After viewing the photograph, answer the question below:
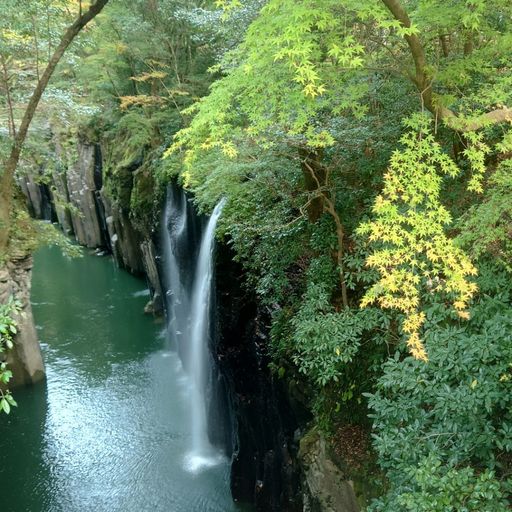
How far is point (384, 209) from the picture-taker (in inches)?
188

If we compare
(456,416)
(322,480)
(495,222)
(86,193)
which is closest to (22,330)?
(322,480)

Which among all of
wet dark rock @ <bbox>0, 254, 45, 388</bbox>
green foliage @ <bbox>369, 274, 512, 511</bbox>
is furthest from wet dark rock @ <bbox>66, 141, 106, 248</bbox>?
green foliage @ <bbox>369, 274, 512, 511</bbox>

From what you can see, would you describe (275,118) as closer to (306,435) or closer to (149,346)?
(306,435)

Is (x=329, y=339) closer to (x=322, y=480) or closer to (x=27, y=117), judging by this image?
(x=322, y=480)

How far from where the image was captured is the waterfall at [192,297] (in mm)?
12328

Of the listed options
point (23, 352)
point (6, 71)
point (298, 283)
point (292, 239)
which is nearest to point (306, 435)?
point (298, 283)

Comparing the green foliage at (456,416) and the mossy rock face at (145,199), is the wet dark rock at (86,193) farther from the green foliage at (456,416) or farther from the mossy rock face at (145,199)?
the green foliage at (456,416)

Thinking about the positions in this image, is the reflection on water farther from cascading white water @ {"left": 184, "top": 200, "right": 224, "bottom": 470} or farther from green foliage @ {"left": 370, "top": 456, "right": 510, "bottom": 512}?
green foliage @ {"left": 370, "top": 456, "right": 510, "bottom": 512}

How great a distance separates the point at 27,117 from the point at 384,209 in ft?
33.9

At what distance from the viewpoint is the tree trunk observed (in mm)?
11109

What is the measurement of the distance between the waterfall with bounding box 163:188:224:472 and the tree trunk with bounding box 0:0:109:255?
17.1ft

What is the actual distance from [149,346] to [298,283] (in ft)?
38.5

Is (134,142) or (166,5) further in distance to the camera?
(134,142)

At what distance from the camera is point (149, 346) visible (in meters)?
18.6
